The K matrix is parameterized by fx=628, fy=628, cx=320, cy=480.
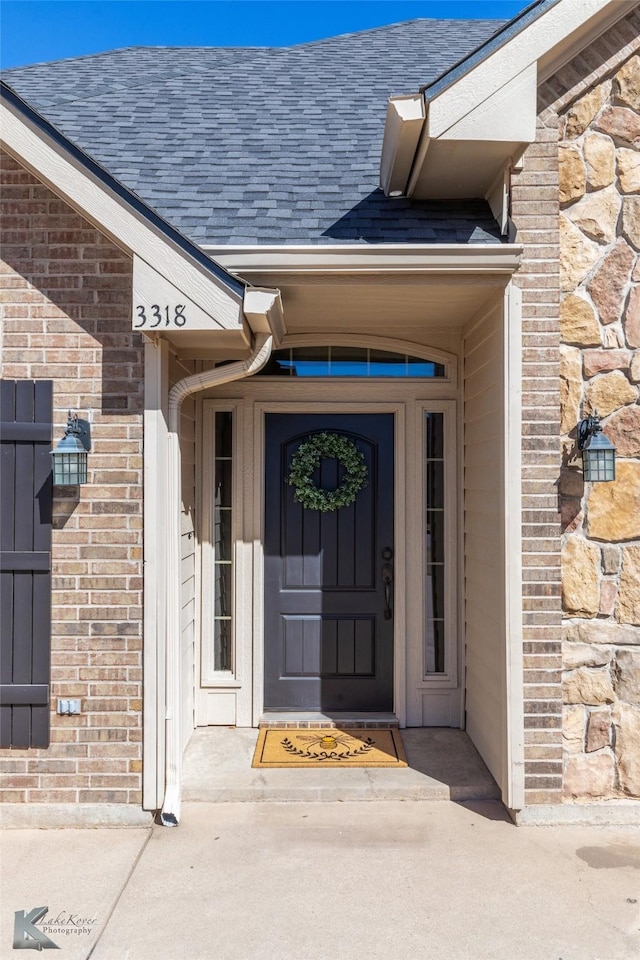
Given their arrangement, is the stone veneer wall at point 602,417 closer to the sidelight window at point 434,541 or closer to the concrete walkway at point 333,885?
the concrete walkway at point 333,885

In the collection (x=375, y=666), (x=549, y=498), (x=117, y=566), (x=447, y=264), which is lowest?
(x=375, y=666)

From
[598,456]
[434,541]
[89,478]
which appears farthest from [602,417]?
[89,478]

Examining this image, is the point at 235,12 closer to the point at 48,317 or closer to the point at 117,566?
the point at 48,317

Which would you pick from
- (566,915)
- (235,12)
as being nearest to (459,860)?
(566,915)

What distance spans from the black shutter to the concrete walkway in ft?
2.05

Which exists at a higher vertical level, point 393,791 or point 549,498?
point 549,498

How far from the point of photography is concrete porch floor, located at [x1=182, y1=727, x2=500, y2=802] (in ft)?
11.4

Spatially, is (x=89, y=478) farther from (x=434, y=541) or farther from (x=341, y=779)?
(x=434, y=541)

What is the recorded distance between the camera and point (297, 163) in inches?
160

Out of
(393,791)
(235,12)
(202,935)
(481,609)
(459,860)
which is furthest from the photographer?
(235,12)

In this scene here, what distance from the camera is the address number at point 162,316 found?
3.09 metres

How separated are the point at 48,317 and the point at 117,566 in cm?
137

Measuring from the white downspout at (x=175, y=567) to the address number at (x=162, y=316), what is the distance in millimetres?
463

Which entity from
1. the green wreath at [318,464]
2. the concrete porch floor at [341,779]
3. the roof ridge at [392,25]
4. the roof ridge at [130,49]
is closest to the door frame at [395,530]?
the green wreath at [318,464]
